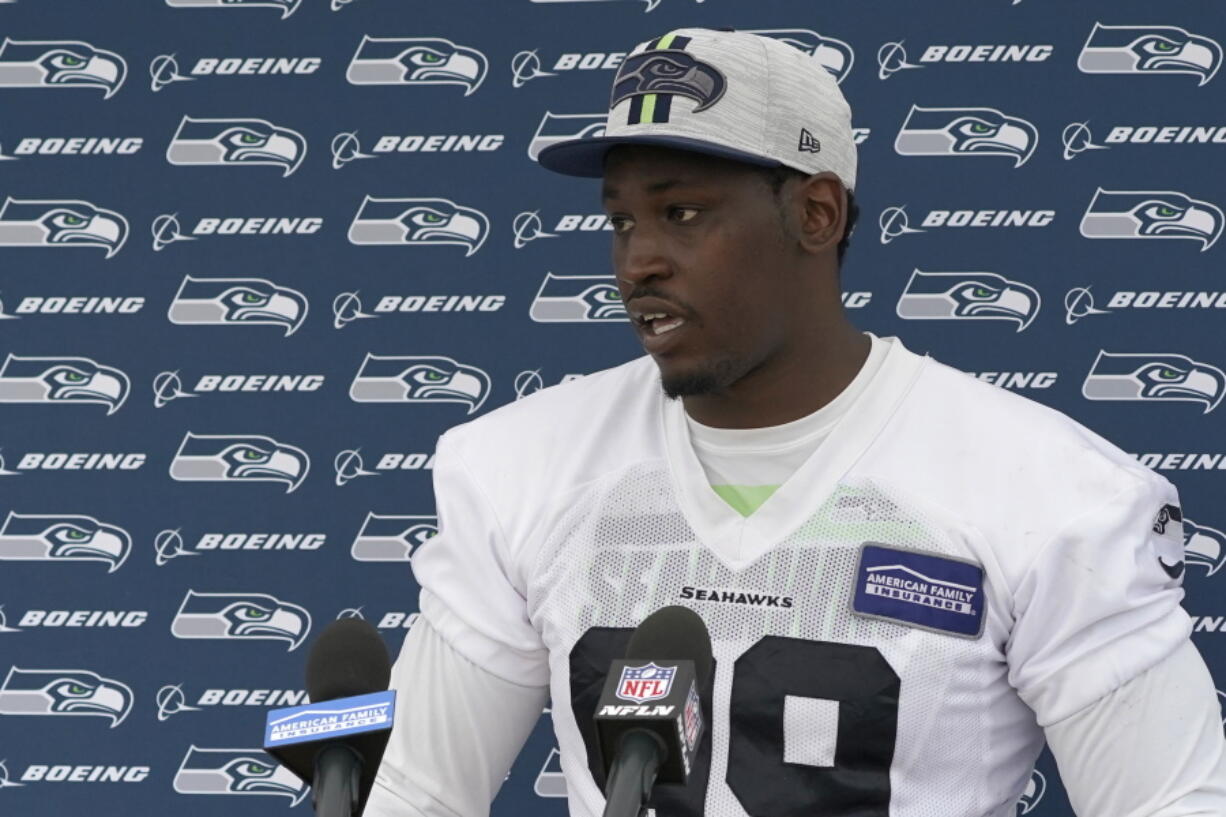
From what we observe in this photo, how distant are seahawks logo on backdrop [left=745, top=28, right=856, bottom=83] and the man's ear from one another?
0.42 metres

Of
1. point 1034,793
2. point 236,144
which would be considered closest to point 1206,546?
point 1034,793

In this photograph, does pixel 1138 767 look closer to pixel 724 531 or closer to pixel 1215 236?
pixel 724 531

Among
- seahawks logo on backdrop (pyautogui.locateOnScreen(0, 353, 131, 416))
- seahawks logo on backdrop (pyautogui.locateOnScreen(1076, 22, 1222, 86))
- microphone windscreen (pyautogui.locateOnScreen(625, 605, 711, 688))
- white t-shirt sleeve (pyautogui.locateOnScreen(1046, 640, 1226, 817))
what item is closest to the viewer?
microphone windscreen (pyautogui.locateOnScreen(625, 605, 711, 688))

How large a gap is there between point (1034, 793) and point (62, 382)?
1.36 meters

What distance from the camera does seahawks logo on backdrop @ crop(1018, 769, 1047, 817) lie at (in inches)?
87.0

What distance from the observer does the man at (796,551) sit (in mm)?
1642

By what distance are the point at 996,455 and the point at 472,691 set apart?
59 cm

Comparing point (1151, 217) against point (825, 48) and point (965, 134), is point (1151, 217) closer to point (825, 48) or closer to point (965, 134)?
point (965, 134)

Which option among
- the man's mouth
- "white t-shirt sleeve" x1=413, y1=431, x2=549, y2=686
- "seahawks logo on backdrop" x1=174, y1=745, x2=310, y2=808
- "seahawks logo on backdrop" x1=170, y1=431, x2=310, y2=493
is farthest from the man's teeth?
"seahawks logo on backdrop" x1=174, y1=745, x2=310, y2=808

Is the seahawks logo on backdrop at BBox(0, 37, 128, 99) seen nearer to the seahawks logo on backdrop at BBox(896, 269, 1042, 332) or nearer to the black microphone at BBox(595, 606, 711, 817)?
the seahawks logo on backdrop at BBox(896, 269, 1042, 332)

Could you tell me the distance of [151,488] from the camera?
7.61 ft

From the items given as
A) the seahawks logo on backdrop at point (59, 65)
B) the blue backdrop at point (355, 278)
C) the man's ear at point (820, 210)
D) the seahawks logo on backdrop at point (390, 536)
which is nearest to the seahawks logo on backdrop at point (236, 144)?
the blue backdrop at point (355, 278)

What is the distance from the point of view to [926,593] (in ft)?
5.46

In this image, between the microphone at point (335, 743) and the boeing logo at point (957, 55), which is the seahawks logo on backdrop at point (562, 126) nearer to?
the boeing logo at point (957, 55)
